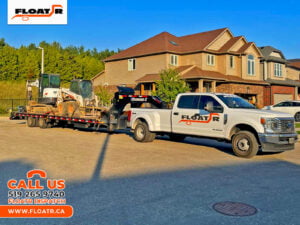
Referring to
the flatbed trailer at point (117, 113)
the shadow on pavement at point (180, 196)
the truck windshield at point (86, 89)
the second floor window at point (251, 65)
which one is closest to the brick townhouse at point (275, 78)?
the second floor window at point (251, 65)

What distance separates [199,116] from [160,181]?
518cm

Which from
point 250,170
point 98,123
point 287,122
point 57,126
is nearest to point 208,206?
point 250,170

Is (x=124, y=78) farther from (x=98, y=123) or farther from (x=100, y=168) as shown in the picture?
(x=100, y=168)

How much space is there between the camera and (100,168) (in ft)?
28.7

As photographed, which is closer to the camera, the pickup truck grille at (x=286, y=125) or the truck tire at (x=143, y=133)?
the pickup truck grille at (x=286, y=125)

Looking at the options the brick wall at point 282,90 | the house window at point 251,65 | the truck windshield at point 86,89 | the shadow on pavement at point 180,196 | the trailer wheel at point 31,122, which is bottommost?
the shadow on pavement at point 180,196

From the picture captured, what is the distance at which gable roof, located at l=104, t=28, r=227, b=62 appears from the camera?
1422 inches

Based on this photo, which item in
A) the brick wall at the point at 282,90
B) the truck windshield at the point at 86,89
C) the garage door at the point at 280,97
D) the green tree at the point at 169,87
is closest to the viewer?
the truck windshield at the point at 86,89

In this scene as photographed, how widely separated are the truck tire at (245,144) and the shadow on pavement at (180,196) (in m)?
1.58

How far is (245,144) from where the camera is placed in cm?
1070

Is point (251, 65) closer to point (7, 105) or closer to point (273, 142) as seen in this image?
point (273, 142)

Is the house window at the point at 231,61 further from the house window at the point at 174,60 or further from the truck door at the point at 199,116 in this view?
the truck door at the point at 199,116

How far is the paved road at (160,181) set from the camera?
5223mm

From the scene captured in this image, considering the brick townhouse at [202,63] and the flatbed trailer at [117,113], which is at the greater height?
the brick townhouse at [202,63]
